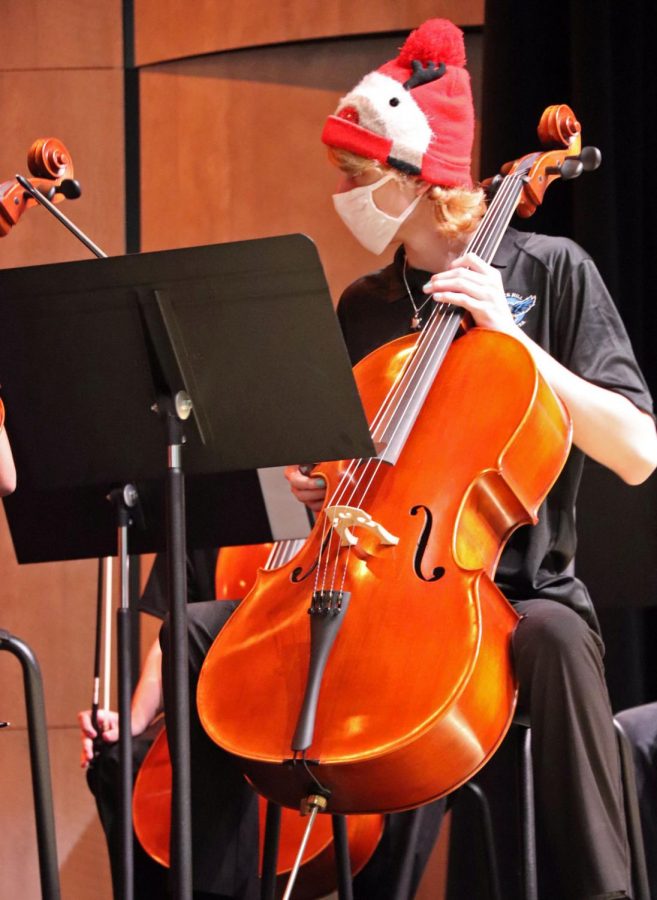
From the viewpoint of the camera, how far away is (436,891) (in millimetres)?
2848

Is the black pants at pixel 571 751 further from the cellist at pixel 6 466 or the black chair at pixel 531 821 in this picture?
the cellist at pixel 6 466

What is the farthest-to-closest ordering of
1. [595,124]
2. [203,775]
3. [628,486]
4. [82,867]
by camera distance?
[82,867] < [595,124] < [628,486] < [203,775]

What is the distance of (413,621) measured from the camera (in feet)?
4.47

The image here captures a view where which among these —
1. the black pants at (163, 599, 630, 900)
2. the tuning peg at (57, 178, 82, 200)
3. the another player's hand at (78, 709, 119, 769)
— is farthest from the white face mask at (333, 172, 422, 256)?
the another player's hand at (78, 709, 119, 769)

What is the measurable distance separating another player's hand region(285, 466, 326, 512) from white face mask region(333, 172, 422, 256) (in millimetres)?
432

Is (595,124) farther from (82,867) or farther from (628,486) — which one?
(82,867)

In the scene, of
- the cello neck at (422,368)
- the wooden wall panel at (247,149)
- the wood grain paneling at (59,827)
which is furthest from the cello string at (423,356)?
the wood grain paneling at (59,827)

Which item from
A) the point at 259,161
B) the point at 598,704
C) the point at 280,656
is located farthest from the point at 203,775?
the point at 259,161

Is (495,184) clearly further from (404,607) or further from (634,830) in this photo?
(634,830)

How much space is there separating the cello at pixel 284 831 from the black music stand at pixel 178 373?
0.66m

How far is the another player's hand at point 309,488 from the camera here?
5.48 ft

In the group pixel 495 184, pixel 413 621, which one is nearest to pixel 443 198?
pixel 495 184

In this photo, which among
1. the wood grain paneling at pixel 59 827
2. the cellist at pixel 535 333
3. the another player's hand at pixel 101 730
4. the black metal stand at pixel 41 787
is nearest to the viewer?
the cellist at pixel 535 333

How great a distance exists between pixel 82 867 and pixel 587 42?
230 cm
